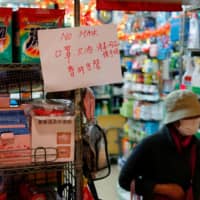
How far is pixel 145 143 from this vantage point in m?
2.18

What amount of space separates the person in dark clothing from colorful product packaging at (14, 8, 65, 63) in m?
0.99

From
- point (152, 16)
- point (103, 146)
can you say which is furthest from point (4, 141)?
point (152, 16)

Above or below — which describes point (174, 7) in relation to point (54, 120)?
above

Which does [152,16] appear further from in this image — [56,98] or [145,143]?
[56,98]

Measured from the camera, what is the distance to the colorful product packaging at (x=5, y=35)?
136cm

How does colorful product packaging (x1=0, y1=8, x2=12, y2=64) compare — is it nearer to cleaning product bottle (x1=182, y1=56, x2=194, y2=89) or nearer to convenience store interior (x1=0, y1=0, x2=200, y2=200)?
convenience store interior (x1=0, y1=0, x2=200, y2=200)

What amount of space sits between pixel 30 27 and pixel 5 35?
3.9 inches

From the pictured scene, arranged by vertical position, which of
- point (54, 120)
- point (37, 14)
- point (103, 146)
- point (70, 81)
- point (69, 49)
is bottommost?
point (103, 146)

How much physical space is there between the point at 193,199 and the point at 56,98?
1009 millimetres

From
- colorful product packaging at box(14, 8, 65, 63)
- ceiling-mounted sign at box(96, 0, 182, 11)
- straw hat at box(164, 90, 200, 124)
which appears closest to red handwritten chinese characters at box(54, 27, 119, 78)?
colorful product packaging at box(14, 8, 65, 63)

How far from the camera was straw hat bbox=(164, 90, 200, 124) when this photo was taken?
205 cm

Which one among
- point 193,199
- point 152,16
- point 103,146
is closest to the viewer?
point 103,146

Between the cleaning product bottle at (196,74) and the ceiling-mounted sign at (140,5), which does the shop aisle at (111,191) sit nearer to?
the cleaning product bottle at (196,74)

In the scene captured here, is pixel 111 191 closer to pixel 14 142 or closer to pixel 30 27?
pixel 14 142
